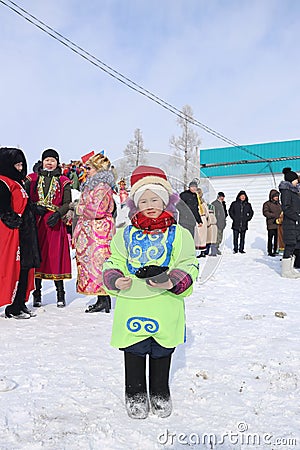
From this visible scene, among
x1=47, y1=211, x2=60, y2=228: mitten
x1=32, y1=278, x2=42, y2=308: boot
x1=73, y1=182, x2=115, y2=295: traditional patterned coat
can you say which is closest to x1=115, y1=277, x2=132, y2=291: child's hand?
x1=73, y1=182, x2=115, y2=295: traditional patterned coat

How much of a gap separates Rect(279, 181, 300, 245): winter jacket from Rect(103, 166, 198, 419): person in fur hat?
599 cm

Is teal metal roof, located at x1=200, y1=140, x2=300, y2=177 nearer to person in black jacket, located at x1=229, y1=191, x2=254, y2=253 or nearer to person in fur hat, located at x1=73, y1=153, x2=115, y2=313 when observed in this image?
person in black jacket, located at x1=229, y1=191, x2=254, y2=253

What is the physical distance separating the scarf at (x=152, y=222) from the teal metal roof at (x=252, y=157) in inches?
860

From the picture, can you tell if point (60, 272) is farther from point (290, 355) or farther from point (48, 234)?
point (290, 355)

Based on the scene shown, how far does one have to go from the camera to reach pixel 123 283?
2.42 metres

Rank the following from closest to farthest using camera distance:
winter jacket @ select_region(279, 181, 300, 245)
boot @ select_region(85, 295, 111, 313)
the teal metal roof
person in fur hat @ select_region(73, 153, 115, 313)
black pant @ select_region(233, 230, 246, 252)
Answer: person in fur hat @ select_region(73, 153, 115, 313) < boot @ select_region(85, 295, 111, 313) < winter jacket @ select_region(279, 181, 300, 245) < black pant @ select_region(233, 230, 246, 252) < the teal metal roof

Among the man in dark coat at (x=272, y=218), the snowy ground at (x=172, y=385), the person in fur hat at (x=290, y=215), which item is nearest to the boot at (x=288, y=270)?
the person in fur hat at (x=290, y=215)

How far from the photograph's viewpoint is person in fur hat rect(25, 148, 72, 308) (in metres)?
5.25

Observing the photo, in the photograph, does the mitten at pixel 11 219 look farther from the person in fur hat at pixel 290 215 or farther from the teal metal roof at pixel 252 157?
the teal metal roof at pixel 252 157

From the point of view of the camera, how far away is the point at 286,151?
2456 centimetres

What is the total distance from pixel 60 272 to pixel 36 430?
3.03 m

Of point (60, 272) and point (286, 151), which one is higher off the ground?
point (286, 151)

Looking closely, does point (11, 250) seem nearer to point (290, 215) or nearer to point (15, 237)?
Result: point (15, 237)

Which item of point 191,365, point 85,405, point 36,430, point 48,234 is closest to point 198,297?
point 48,234
